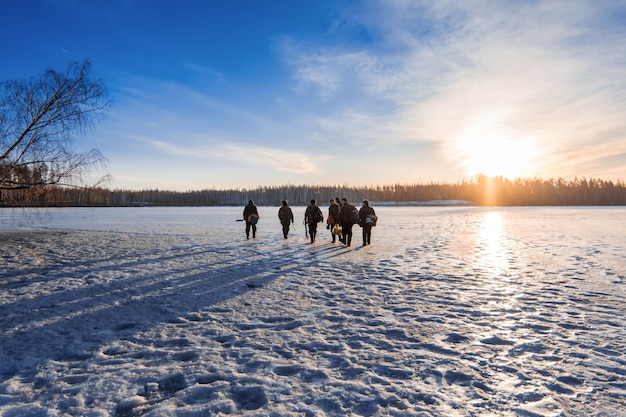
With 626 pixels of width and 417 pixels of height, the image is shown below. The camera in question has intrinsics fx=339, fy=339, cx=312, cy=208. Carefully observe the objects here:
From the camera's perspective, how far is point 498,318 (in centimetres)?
526

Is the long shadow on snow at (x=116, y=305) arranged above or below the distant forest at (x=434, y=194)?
below

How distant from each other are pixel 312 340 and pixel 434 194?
15434 centimetres

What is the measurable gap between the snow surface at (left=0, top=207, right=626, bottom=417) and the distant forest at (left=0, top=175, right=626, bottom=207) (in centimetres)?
12350

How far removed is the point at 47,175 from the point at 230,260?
9.70 metres

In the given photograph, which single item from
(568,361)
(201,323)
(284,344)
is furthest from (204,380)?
(568,361)

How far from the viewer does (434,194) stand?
149000 mm

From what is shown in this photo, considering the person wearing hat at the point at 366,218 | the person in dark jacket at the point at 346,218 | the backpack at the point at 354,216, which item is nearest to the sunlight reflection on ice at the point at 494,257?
the person wearing hat at the point at 366,218

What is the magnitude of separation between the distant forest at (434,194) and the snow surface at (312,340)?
123 meters

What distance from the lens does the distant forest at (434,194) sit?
13288 centimetres

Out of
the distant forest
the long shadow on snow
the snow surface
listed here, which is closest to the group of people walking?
the long shadow on snow

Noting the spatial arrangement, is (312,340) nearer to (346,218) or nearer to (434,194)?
→ (346,218)

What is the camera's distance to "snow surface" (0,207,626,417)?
308cm

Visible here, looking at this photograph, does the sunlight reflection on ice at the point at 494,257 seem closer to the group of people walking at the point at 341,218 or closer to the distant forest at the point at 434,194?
the group of people walking at the point at 341,218

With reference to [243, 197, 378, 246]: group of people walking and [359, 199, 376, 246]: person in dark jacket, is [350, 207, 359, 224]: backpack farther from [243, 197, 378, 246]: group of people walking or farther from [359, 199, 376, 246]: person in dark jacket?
[359, 199, 376, 246]: person in dark jacket
